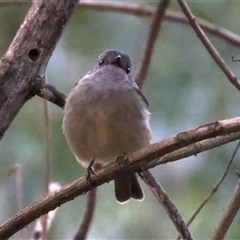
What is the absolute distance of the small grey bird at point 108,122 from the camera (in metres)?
2.54

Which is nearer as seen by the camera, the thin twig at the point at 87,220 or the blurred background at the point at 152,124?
the thin twig at the point at 87,220

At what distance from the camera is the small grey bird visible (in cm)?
254

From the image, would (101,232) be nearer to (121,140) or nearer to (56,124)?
(56,124)

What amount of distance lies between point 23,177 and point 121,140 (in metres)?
1.02

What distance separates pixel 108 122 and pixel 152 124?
3.23 feet

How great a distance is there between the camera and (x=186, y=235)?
2.01 metres

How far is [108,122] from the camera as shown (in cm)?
251

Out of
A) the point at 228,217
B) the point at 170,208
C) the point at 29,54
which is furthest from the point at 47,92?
the point at 228,217

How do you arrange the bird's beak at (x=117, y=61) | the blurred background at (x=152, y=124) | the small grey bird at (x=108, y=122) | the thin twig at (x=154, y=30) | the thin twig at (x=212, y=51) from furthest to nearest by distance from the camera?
the blurred background at (x=152, y=124)
the bird's beak at (x=117, y=61)
the thin twig at (x=154, y=30)
the small grey bird at (x=108, y=122)
the thin twig at (x=212, y=51)

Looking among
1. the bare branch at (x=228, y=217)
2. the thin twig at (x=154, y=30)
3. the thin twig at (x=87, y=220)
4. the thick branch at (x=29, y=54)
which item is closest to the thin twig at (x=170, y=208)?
the bare branch at (x=228, y=217)

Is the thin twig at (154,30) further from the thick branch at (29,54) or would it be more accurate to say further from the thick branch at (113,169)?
the thick branch at (113,169)

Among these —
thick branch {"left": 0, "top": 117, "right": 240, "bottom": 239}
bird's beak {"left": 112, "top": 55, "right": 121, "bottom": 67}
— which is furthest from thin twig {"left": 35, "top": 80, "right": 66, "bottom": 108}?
bird's beak {"left": 112, "top": 55, "right": 121, "bottom": 67}

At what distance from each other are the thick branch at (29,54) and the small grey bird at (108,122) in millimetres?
393

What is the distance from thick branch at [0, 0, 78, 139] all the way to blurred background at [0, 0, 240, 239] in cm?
106
